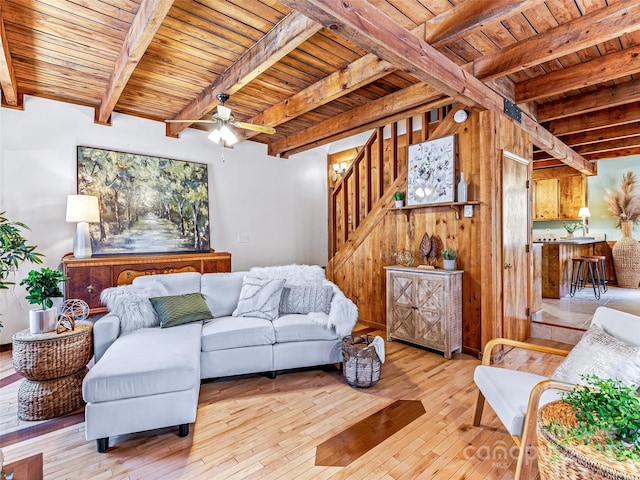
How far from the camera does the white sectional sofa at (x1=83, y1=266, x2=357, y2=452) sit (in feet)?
6.41

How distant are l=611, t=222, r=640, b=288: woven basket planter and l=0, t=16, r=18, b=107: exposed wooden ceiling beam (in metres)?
9.19

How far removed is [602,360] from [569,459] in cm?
61

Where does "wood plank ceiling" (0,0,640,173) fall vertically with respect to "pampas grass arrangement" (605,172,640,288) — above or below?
above

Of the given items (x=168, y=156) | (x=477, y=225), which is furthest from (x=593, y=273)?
(x=168, y=156)

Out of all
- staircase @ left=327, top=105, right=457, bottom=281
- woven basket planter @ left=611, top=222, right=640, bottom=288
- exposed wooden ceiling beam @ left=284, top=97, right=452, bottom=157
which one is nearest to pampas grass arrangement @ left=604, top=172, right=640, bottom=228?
woven basket planter @ left=611, top=222, right=640, bottom=288

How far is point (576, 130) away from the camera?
14.9ft

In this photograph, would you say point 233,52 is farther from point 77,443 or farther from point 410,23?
point 77,443

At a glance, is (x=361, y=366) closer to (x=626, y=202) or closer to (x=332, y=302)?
(x=332, y=302)

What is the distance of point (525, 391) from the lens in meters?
1.74

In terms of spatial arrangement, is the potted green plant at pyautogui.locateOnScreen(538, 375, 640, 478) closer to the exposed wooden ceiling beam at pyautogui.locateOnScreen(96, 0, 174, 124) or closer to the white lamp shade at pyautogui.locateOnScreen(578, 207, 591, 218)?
the exposed wooden ceiling beam at pyautogui.locateOnScreen(96, 0, 174, 124)

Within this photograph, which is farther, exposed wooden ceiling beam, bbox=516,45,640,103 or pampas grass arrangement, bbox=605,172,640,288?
pampas grass arrangement, bbox=605,172,640,288

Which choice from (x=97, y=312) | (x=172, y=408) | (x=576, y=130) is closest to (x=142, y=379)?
(x=172, y=408)

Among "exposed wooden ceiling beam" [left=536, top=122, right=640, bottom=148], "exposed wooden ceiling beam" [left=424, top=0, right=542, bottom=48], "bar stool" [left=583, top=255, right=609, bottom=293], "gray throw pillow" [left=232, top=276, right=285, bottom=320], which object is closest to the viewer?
"exposed wooden ceiling beam" [left=424, top=0, right=542, bottom=48]

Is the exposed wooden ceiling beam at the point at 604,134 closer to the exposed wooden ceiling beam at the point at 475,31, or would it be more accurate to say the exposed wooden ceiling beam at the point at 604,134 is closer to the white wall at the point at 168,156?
the exposed wooden ceiling beam at the point at 475,31
